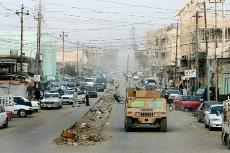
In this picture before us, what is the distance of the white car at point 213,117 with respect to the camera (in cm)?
3441

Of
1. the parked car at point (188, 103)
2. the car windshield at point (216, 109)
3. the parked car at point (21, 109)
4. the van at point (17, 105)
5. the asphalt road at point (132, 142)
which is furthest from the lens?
the parked car at point (188, 103)

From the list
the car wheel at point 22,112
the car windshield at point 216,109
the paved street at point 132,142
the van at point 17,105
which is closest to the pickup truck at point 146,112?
the paved street at point 132,142

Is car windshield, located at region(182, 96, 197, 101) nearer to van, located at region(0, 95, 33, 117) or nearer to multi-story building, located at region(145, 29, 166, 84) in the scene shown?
van, located at region(0, 95, 33, 117)

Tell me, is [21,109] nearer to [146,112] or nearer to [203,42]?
[146,112]

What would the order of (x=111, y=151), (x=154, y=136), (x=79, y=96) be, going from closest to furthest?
1. (x=111, y=151)
2. (x=154, y=136)
3. (x=79, y=96)

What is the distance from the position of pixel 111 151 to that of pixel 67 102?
2078 inches

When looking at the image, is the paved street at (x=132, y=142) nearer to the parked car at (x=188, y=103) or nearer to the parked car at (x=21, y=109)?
the parked car at (x=21, y=109)

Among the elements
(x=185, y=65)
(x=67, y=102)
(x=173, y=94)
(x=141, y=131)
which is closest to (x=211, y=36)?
(x=185, y=65)

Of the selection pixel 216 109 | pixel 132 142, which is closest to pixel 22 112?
pixel 216 109

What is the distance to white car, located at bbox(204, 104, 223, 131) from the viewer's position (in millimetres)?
34409

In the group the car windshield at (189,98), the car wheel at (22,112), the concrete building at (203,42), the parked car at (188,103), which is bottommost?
the car wheel at (22,112)

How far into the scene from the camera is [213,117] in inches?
1373

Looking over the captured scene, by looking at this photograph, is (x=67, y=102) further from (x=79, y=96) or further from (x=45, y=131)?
(x=45, y=131)

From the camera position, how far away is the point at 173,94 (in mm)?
72062
